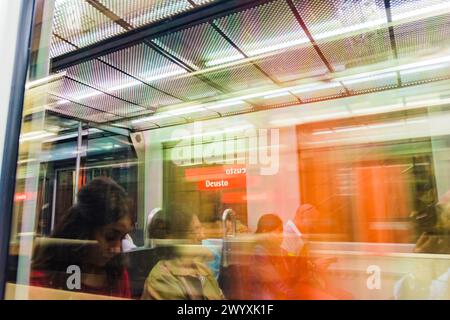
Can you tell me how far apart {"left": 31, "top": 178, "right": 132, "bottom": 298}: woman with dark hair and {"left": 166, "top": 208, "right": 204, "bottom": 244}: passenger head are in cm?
42

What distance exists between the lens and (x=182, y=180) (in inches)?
83.2

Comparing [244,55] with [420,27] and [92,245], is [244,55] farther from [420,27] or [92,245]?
[92,245]

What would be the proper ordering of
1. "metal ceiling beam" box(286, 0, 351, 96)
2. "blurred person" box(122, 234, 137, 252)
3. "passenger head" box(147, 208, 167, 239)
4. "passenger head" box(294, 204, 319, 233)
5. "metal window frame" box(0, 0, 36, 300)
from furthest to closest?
"metal ceiling beam" box(286, 0, 351, 96) → "passenger head" box(294, 204, 319, 233) → "passenger head" box(147, 208, 167, 239) → "blurred person" box(122, 234, 137, 252) → "metal window frame" box(0, 0, 36, 300)

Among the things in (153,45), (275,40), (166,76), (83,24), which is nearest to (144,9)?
(83,24)

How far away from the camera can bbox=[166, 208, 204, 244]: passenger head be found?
1814 millimetres

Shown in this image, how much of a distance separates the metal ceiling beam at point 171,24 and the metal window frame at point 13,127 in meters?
1.04

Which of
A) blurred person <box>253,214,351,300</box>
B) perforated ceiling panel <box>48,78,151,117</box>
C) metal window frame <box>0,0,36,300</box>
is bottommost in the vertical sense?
blurred person <box>253,214,351,300</box>

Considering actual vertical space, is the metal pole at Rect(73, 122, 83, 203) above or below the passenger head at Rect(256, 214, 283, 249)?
above

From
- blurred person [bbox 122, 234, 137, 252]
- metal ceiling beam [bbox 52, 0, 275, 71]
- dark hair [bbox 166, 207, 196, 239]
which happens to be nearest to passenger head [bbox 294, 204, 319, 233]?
dark hair [bbox 166, 207, 196, 239]

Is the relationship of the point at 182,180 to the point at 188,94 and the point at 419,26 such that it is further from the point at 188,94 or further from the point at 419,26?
the point at 419,26

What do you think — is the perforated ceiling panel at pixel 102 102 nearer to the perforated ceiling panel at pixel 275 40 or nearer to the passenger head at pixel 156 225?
the passenger head at pixel 156 225

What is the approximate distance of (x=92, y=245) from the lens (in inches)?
43.6

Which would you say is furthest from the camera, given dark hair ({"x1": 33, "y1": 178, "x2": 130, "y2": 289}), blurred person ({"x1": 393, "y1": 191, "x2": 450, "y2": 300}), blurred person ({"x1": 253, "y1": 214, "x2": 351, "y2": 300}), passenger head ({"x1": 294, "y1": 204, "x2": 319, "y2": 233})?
passenger head ({"x1": 294, "y1": 204, "x2": 319, "y2": 233})

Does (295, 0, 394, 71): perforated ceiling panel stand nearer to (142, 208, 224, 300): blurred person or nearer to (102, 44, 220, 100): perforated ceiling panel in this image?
(102, 44, 220, 100): perforated ceiling panel
